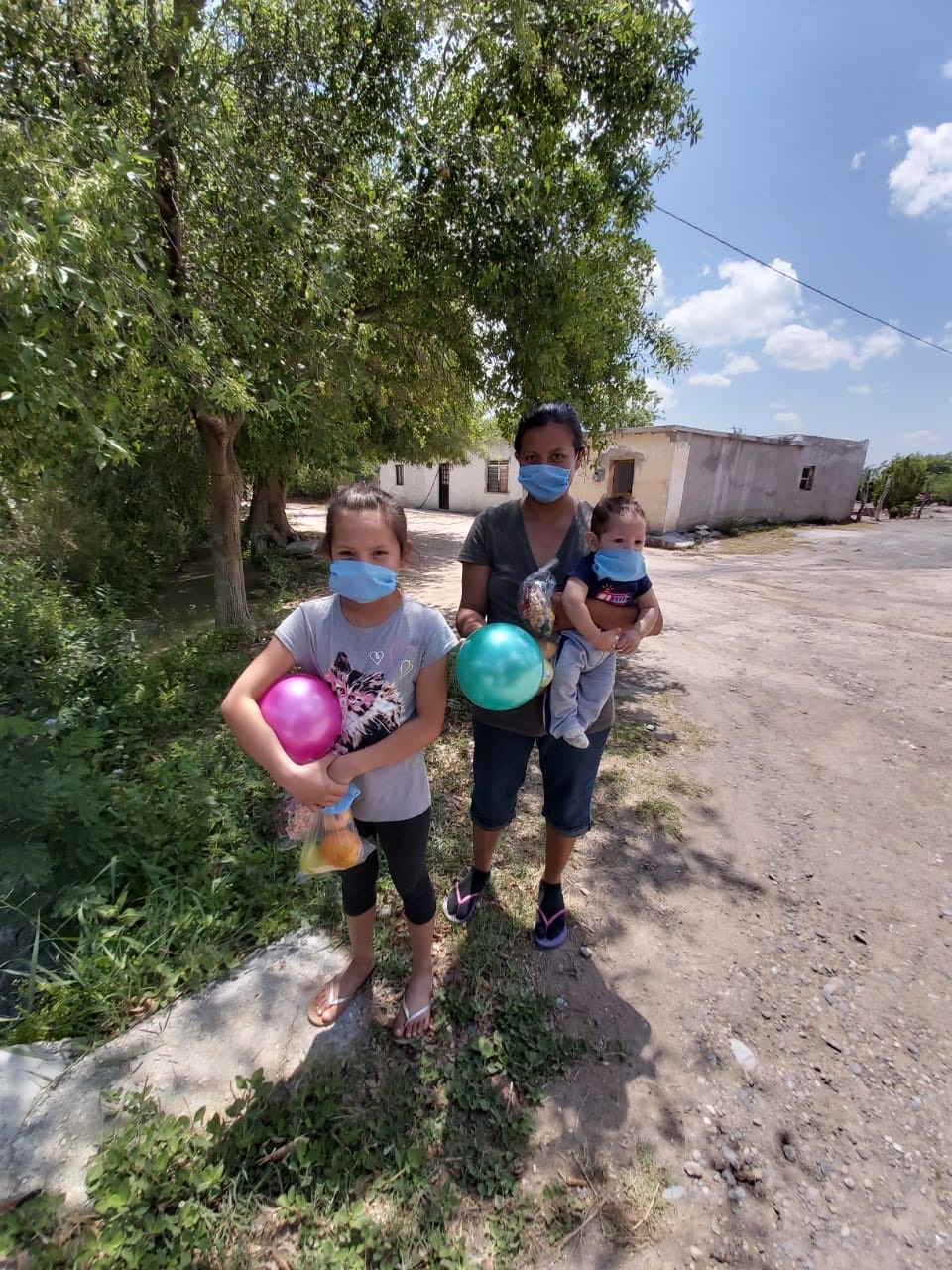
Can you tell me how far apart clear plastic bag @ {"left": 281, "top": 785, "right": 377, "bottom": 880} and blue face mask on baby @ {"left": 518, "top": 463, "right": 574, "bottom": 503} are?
1.11 meters

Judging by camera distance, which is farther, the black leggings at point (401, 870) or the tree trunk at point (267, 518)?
the tree trunk at point (267, 518)

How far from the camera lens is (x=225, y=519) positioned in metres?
6.11

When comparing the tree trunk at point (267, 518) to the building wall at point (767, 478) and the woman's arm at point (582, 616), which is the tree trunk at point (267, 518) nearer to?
the woman's arm at point (582, 616)

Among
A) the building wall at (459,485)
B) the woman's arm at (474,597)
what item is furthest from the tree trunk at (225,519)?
the building wall at (459,485)

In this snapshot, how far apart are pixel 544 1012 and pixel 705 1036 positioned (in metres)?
0.57

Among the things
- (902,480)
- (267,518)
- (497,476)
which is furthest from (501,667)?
(902,480)

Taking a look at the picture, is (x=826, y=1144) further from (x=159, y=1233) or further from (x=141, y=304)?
(x=141, y=304)

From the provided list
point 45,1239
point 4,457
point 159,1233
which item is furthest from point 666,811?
point 4,457

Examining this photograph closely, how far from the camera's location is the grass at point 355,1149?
4.33ft

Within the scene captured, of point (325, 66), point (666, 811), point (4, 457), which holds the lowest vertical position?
point (666, 811)

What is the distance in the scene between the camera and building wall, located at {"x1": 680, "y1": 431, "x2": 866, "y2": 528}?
Answer: 54.0 feet

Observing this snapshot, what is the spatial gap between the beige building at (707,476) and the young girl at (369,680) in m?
12.2

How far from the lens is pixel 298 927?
2.17 m

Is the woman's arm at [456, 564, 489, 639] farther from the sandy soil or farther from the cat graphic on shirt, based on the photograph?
the sandy soil
